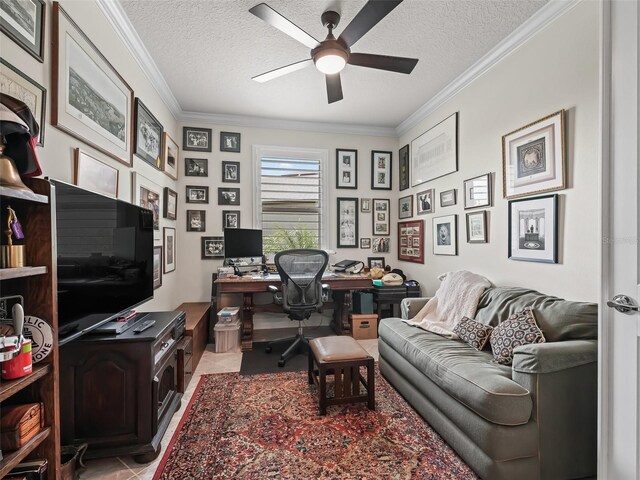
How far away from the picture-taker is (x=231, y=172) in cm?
385

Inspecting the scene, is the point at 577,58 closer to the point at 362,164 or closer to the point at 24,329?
the point at 362,164

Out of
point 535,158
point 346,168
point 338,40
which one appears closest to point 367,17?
point 338,40

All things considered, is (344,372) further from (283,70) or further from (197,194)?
(197,194)

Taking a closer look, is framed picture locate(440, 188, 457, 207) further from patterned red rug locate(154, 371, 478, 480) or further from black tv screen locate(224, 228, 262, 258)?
black tv screen locate(224, 228, 262, 258)

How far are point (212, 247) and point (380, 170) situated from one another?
2.62m

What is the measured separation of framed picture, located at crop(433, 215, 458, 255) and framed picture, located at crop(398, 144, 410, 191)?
897mm

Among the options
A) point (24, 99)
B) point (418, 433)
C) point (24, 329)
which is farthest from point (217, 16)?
point (418, 433)

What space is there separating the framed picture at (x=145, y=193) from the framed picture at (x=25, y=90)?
1.00 m

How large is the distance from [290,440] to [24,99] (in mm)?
2223

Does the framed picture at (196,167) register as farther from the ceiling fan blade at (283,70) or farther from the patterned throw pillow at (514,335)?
the patterned throw pillow at (514,335)

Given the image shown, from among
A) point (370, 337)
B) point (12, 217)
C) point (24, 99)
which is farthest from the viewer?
point (370, 337)

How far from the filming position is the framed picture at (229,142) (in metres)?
3.82

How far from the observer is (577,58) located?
1859 millimetres

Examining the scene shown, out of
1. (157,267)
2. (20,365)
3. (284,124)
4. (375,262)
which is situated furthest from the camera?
(375,262)
